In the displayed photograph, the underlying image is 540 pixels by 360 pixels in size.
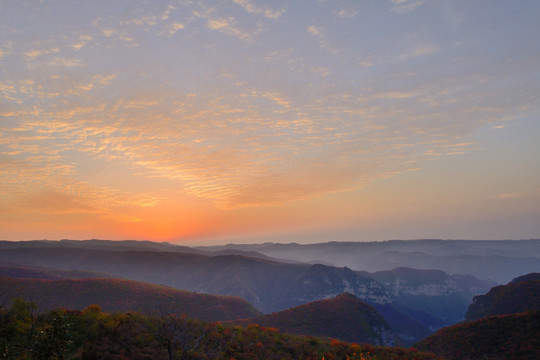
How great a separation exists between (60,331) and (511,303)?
5236 inches

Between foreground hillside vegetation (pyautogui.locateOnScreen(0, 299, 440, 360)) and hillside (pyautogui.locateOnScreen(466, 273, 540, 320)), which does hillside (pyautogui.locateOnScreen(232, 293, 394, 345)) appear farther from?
foreground hillside vegetation (pyautogui.locateOnScreen(0, 299, 440, 360))

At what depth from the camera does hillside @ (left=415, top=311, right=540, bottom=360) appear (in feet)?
143

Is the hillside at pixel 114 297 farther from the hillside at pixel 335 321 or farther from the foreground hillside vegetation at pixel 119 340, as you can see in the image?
the foreground hillside vegetation at pixel 119 340

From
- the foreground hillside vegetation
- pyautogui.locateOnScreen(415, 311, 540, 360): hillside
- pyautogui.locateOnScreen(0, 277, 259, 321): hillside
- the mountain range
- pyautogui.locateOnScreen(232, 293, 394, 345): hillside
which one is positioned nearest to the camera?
the foreground hillside vegetation

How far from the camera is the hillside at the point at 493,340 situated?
43.6 m

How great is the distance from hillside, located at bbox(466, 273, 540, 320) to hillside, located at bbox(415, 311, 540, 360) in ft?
176

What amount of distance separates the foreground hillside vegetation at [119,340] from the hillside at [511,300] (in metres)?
→ 99.6

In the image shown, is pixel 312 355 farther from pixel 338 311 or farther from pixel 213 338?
pixel 338 311

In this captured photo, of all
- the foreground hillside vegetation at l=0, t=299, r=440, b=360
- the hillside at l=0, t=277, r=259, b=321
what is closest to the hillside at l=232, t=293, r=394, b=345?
the hillside at l=0, t=277, r=259, b=321

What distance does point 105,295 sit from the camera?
95750mm

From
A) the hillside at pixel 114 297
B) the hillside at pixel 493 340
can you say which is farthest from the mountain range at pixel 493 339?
the hillside at pixel 114 297

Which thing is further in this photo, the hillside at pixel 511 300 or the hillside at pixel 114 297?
the hillside at pixel 511 300

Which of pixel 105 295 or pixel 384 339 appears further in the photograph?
pixel 384 339

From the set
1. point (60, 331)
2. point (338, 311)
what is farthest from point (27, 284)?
point (60, 331)
